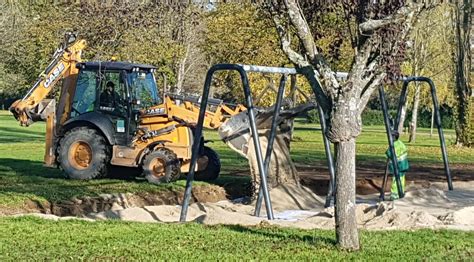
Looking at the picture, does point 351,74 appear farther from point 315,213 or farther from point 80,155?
point 80,155

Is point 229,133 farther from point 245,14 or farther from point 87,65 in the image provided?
point 245,14

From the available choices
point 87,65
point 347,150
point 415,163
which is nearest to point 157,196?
point 87,65

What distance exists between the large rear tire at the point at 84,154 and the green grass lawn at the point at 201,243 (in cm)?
→ 756

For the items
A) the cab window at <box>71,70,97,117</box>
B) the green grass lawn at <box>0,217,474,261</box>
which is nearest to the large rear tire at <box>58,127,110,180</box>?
the cab window at <box>71,70,97,117</box>

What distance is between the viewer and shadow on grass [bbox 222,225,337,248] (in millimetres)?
10070

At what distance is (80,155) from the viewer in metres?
19.9

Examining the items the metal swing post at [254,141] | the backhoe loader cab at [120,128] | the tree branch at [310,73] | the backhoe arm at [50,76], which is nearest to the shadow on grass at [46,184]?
the backhoe loader cab at [120,128]

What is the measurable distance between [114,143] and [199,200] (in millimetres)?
2800

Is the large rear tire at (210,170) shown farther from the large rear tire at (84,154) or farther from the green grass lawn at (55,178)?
the large rear tire at (84,154)

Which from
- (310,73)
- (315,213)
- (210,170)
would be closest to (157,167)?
(210,170)

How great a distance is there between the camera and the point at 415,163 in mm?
28469

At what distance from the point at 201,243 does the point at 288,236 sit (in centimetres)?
132

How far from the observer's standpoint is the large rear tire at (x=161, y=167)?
19000 millimetres

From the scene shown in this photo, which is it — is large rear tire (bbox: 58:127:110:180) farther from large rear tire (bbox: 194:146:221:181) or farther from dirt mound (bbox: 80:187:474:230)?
dirt mound (bbox: 80:187:474:230)
